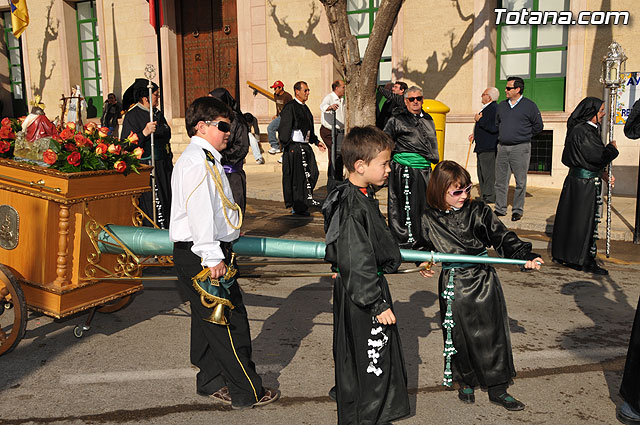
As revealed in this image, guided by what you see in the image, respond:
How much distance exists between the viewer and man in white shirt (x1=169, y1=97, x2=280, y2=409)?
3.53 meters

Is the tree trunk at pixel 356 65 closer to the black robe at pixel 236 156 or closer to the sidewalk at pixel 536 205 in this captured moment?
the sidewalk at pixel 536 205

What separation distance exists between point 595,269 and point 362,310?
4.60 m

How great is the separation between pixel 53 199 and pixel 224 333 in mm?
1676

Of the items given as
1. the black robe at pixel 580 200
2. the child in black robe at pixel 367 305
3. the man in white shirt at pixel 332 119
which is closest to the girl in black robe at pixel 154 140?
the man in white shirt at pixel 332 119

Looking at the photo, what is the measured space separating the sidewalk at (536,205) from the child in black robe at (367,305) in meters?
4.69

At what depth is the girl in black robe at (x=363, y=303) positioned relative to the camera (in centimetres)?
326

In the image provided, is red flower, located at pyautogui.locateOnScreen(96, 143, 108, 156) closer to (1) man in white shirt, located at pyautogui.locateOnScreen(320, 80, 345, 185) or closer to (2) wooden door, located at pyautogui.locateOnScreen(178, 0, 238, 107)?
(1) man in white shirt, located at pyautogui.locateOnScreen(320, 80, 345, 185)

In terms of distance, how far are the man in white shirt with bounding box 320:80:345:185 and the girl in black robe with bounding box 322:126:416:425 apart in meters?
8.03

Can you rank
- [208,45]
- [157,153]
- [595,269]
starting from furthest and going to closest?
[208,45] → [157,153] → [595,269]

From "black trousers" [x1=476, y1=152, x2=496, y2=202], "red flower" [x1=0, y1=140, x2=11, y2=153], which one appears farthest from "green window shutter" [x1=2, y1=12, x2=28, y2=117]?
"red flower" [x1=0, y1=140, x2=11, y2=153]

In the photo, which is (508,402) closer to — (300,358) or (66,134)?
(300,358)

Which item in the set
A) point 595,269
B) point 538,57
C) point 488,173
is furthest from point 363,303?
point 538,57

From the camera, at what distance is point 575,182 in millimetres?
7277

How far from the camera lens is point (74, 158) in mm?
4449
